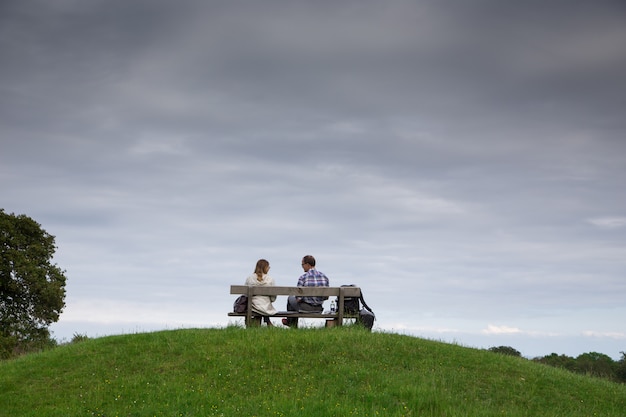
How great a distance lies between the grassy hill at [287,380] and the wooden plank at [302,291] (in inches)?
43.5

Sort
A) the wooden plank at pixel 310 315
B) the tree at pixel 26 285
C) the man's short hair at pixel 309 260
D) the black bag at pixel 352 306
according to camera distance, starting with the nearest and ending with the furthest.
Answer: the wooden plank at pixel 310 315
the black bag at pixel 352 306
the man's short hair at pixel 309 260
the tree at pixel 26 285

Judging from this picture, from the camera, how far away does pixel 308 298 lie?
1967 centimetres

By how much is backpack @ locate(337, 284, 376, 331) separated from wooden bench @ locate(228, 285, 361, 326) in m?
0.16

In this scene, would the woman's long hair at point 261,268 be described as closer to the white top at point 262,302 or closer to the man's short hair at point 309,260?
the white top at point 262,302

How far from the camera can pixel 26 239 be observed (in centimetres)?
3509

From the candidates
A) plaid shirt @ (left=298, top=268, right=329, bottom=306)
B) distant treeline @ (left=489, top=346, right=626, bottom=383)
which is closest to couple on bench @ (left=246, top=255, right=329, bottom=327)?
plaid shirt @ (left=298, top=268, right=329, bottom=306)

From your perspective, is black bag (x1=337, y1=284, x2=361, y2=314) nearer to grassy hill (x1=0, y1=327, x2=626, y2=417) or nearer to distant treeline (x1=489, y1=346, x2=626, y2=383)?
grassy hill (x1=0, y1=327, x2=626, y2=417)

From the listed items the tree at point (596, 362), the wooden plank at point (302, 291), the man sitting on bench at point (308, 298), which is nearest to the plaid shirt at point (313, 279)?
the man sitting on bench at point (308, 298)

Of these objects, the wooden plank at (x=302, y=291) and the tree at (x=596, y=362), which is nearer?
the wooden plank at (x=302, y=291)

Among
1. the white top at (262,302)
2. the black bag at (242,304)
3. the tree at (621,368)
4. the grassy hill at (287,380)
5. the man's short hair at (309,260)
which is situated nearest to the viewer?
the grassy hill at (287,380)

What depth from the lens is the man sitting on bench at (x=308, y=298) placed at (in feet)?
64.6

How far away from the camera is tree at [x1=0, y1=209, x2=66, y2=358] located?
111 feet

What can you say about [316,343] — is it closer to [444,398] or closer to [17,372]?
[444,398]

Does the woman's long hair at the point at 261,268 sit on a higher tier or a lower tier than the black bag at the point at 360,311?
higher
